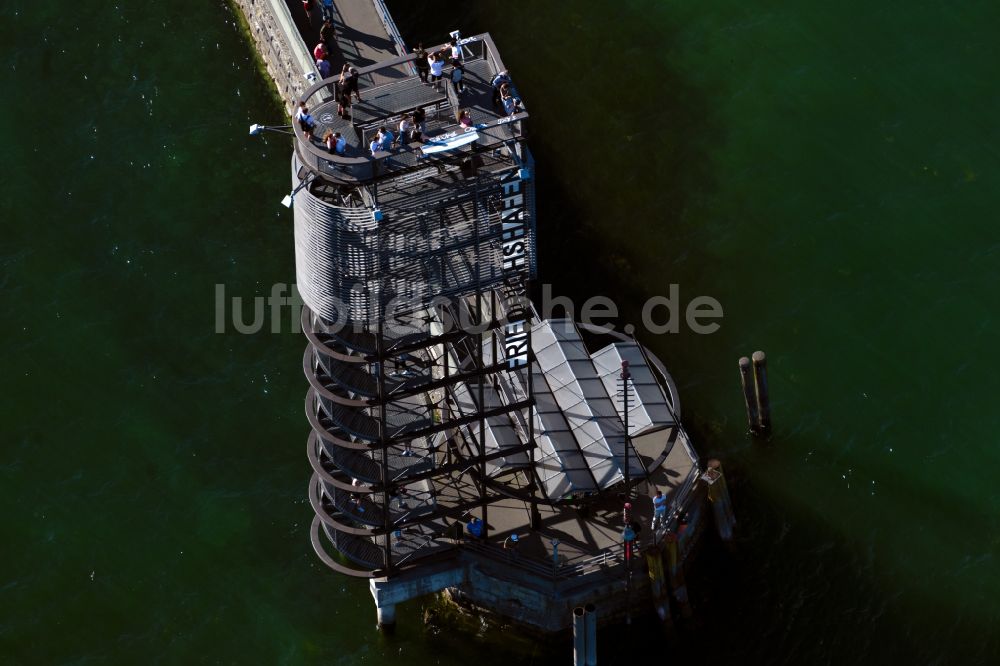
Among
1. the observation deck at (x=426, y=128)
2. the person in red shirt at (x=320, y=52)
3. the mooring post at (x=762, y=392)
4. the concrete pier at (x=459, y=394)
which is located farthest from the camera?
the person in red shirt at (x=320, y=52)

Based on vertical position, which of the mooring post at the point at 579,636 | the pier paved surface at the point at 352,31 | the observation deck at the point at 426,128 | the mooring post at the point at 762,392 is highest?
the pier paved surface at the point at 352,31

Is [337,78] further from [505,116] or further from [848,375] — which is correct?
[848,375]

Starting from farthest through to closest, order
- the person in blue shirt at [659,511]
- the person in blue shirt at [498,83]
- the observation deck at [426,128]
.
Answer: the person in blue shirt at [659,511] → the person in blue shirt at [498,83] → the observation deck at [426,128]

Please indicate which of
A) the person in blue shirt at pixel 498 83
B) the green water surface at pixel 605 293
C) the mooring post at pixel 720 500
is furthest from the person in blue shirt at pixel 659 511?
the person in blue shirt at pixel 498 83

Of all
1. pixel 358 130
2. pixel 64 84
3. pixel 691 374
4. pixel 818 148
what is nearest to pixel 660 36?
pixel 818 148

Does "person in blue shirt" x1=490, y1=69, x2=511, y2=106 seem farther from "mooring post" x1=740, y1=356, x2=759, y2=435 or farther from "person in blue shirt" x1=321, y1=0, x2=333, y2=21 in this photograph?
"person in blue shirt" x1=321, y1=0, x2=333, y2=21

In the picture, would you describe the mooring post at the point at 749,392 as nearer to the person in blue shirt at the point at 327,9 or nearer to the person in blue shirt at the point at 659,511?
the person in blue shirt at the point at 659,511

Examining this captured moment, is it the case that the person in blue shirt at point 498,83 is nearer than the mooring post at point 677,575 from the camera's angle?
Yes
